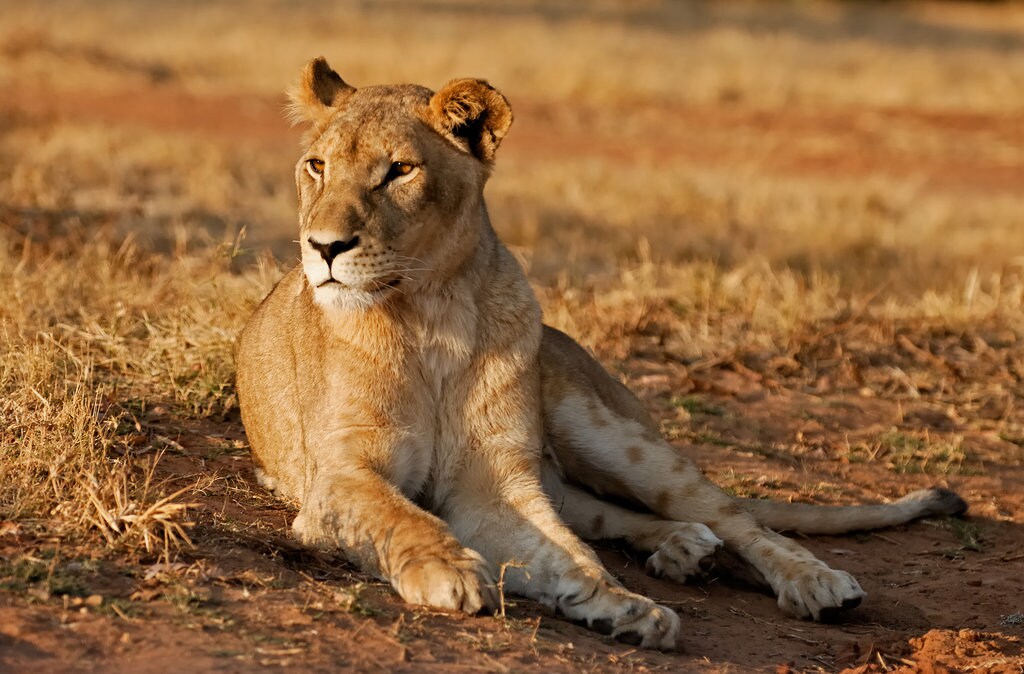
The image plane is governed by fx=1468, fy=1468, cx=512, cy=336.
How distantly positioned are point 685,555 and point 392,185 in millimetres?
1505

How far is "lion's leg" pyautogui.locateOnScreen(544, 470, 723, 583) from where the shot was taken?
15.3 feet

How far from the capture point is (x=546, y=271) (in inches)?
358

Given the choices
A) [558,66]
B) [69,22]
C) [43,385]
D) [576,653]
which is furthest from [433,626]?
[69,22]

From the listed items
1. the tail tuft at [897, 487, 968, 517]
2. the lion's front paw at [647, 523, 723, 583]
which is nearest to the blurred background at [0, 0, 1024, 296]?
the tail tuft at [897, 487, 968, 517]

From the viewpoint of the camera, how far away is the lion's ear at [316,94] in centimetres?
470

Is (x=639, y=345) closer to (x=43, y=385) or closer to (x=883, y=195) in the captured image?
(x=43, y=385)

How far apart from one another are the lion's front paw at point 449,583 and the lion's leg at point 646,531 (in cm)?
99

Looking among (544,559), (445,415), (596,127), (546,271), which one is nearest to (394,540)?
(544,559)

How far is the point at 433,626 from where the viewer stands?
364 cm

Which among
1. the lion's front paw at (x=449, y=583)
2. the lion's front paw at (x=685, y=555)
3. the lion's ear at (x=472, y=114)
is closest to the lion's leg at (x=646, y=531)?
the lion's front paw at (x=685, y=555)

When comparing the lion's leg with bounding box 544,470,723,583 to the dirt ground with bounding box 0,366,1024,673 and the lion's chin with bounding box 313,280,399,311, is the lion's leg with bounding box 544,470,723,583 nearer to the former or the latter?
the dirt ground with bounding box 0,366,1024,673

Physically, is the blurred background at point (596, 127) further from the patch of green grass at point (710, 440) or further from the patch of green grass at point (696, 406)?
the patch of green grass at point (710, 440)

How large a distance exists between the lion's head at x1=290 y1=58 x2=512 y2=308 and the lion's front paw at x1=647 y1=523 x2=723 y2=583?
44.9 inches

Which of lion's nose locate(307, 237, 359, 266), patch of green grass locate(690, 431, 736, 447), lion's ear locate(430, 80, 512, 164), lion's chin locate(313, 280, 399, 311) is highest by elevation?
lion's ear locate(430, 80, 512, 164)
